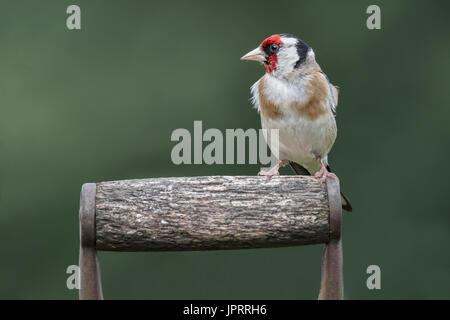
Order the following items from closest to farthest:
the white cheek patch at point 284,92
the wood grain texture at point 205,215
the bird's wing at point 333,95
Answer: the wood grain texture at point 205,215 → the white cheek patch at point 284,92 → the bird's wing at point 333,95

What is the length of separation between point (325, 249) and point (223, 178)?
0.34 metres

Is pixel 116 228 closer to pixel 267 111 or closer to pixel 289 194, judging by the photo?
pixel 289 194

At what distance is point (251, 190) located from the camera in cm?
193

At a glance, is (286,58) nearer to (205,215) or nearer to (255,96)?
(255,96)

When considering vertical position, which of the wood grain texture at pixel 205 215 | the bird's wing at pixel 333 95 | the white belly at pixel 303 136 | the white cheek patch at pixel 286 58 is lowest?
the wood grain texture at pixel 205 215

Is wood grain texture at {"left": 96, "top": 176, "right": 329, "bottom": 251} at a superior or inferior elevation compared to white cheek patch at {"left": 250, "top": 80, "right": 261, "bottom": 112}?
inferior

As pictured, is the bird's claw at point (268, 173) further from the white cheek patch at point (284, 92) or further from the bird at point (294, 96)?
the white cheek patch at point (284, 92)

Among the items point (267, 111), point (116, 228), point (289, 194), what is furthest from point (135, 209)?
point (267, 111)

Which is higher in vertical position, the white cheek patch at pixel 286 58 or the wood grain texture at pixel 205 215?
the white cheek patch at pixel 286 58

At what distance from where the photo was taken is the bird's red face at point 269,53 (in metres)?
2.37

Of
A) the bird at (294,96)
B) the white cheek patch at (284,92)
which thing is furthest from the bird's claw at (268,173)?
the white cheek patch at (284,92)

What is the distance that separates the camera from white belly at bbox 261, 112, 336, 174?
7.70 feet

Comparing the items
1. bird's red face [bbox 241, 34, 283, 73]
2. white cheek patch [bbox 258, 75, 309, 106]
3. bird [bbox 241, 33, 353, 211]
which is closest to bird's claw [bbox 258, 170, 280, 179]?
bird [bbox 241, 33, 353, 211]

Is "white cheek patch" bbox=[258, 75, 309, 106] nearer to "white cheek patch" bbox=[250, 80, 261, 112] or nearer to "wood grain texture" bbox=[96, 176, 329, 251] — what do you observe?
"white cheek patch" bbox=[250, 80, 261, 112]
